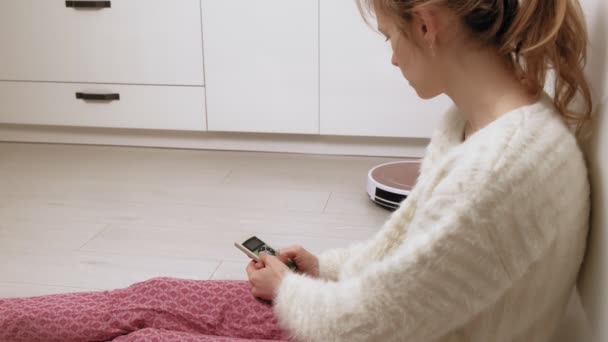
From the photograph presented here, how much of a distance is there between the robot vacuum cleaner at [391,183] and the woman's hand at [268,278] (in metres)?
0.99

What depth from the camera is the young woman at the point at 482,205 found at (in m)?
0.69

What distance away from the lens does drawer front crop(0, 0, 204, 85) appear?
2564 mm

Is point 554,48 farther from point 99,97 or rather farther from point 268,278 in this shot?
point 99,97

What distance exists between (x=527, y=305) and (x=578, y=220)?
115mm

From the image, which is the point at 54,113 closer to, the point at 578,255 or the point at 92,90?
the point at 92,90

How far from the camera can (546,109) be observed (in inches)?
30.0

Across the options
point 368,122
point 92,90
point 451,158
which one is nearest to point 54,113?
point 92,90

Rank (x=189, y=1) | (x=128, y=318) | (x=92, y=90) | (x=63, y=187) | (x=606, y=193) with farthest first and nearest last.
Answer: (x=92, y=90) < (x=189, y=1) < (x=63, y=187) < (x=128, y=318) < (x=606, y=193)

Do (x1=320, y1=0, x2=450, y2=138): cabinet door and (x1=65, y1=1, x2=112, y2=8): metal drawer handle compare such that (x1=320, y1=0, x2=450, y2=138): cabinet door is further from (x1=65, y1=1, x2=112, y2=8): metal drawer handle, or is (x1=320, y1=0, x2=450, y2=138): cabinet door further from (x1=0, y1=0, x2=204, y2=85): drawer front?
(x1=65, y1=1, x2=112, y2=8): metal drawer handle

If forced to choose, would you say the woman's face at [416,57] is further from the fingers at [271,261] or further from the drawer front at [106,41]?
the drawer front at [106,41]

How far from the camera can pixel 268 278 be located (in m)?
1.03

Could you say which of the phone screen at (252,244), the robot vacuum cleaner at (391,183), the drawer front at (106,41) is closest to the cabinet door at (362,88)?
the robot vacuum cleaner at (391,183)

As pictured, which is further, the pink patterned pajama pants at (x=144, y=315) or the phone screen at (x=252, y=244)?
the phone screen at (x=252, y=244)

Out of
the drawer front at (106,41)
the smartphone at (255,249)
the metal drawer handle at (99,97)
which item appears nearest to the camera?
the smartphone at (255,249)
